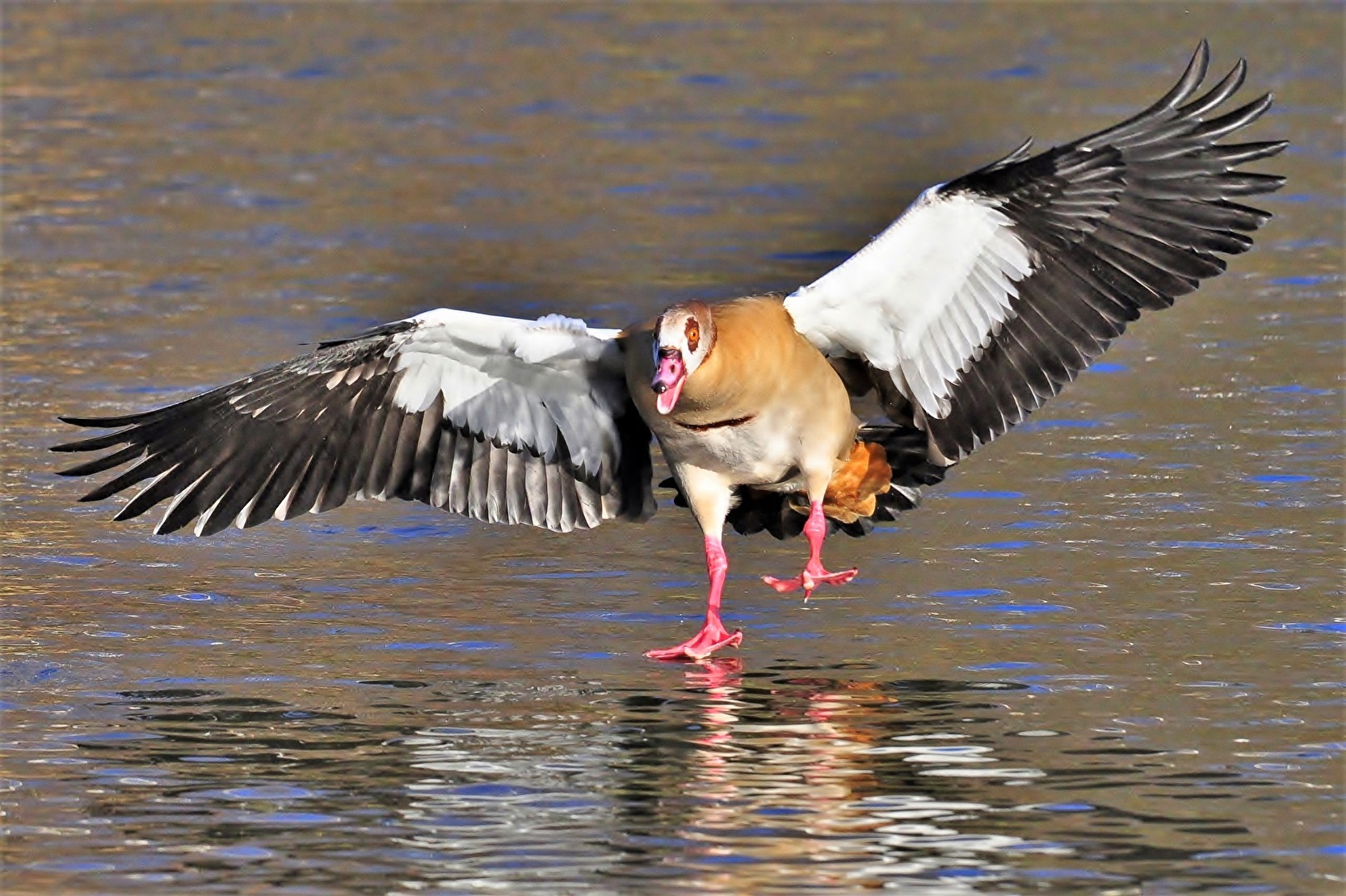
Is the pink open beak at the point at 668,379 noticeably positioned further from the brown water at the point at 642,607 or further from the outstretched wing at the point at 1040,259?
the brown water at the point at 642,607

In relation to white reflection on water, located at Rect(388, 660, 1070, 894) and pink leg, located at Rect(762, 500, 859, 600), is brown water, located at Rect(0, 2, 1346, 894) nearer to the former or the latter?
white reflection on water, located at Rect(388, 660, 1070, 894)

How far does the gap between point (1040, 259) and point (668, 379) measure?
1.37 m

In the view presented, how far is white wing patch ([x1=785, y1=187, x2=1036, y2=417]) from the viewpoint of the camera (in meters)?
8.40

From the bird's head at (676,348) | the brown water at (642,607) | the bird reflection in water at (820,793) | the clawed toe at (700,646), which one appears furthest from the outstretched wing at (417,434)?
the bird reflection in water at (820,793)

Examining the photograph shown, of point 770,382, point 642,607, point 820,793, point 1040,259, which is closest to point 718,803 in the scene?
point 820,793

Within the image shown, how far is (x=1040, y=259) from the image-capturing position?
870 centimetres

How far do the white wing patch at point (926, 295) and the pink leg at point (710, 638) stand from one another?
3.00ft

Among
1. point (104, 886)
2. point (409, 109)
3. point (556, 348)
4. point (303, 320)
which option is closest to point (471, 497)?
point (556, 348)

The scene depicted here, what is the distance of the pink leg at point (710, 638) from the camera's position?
841 cm

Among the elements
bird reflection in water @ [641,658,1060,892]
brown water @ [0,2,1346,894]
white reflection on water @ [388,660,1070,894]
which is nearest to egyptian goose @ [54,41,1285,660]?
brown water @ [0,2,1346,894]

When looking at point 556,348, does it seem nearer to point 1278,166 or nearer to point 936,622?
point 936,622

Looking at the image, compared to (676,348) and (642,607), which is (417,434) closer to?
(642,607)

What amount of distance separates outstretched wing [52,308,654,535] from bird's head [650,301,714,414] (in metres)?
0.60

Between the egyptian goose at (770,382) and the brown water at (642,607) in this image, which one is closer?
the brown water at (642,607)
